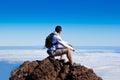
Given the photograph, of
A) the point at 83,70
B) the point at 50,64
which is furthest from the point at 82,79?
the point at 50,64

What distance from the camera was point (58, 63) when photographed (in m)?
28.1

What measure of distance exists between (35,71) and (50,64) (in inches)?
45.2

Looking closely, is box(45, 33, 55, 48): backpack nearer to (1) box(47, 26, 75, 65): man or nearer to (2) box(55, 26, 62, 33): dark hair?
(1) box(47, 26, 75, 65): man

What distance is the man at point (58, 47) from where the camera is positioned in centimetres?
2773

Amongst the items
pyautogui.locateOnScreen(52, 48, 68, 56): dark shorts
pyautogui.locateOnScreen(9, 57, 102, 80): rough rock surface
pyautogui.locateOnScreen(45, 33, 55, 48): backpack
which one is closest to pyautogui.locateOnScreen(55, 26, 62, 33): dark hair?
pyautogui.locateOnScreen(45, 33, 55, 48): backpack

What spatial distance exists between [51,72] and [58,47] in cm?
185

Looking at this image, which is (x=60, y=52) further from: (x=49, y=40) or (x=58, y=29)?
(x=58, y=29)

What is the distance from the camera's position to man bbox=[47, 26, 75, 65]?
91.0 ft

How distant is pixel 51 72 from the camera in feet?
90.4

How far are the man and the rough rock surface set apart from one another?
0.57 meters

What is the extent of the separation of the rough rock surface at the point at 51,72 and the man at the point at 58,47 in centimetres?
57

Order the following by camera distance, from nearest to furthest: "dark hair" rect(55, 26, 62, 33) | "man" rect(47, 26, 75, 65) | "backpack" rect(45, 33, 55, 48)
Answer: "dark hair" rect(55, 26, 62, 33) → "man" rect(47, 26, 75, 65) → "backpack" rect(45, 33, 55, 48)

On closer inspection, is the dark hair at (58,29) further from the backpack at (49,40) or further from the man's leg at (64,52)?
the man's leg at (64,52)

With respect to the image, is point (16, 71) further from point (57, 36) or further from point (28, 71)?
point (57, 36)
